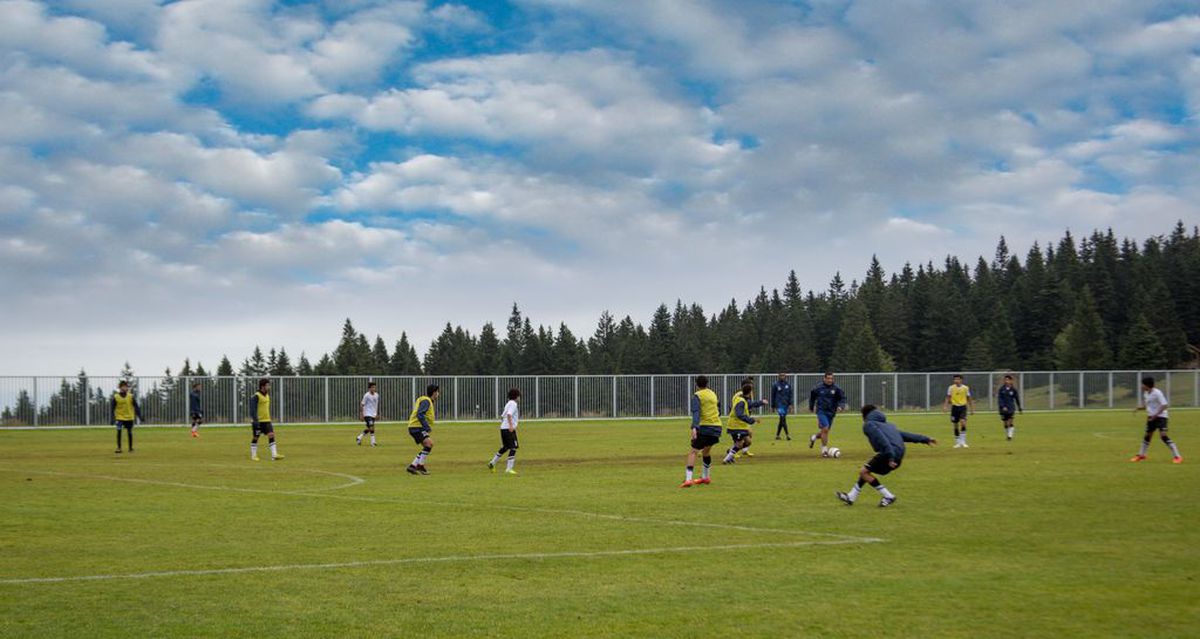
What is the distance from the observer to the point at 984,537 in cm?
1341

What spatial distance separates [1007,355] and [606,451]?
374 feet

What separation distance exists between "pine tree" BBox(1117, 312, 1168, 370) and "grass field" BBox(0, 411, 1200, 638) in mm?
98918

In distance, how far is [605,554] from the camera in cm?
1236

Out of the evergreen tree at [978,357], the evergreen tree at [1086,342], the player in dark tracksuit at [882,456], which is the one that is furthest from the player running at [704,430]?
the evergreen tree at [978,357]

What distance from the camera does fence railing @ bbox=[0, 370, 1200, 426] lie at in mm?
57875

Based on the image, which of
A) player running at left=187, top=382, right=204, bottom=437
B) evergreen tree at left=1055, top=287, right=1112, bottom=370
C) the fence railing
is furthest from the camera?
evergreen tree at left=1055, top=287, right=1112, bottom=370

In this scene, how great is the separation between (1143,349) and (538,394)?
77479 mm

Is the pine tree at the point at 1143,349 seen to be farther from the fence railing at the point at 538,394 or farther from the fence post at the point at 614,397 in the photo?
the fence post at the point at 614,397

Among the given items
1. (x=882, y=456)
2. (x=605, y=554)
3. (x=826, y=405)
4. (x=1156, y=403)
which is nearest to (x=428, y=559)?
(x=605, y=554)

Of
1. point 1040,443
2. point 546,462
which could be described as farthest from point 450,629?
point 1040,443

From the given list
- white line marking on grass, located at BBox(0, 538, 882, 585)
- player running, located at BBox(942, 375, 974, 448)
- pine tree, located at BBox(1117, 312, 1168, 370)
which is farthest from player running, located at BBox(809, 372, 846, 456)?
pine tree, located at BBox(1117, 312, 1168, 370)

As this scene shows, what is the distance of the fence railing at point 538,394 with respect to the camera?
2279 inches

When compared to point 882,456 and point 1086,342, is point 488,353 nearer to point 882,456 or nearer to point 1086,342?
point 1086,342

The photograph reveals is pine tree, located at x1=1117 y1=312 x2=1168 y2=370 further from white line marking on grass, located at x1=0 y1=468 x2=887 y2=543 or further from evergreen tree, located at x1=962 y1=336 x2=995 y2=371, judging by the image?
white line marking on grass, located at x1=0 y1=468 x2=887 y2=543
